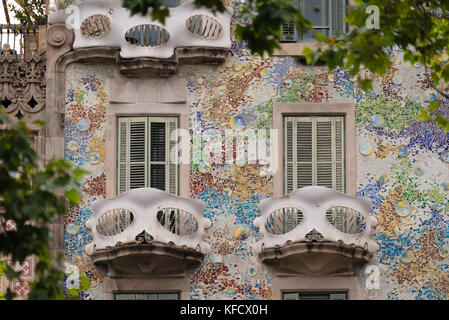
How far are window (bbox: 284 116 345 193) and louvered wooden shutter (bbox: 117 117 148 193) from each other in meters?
2.65

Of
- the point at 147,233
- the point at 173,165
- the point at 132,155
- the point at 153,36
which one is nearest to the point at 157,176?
the point at 173,165

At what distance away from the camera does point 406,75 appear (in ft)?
97.2

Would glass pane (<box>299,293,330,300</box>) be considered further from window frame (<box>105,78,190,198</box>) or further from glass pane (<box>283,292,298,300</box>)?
window frame (<box>105,78,190,198</box>)

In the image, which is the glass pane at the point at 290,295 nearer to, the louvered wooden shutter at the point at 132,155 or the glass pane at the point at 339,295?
the glass pane at the point at 339,295

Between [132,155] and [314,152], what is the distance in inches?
134

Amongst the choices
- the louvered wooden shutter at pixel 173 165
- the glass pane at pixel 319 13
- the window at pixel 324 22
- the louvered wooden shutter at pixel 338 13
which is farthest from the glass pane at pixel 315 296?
the glass pane at pixel 319 13

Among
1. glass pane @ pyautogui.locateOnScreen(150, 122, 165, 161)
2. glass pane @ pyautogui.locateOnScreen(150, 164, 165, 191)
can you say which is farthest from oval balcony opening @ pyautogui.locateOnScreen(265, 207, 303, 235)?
glass pane @ pyautogui.locateOnScreen(150, 122, 165, 161)

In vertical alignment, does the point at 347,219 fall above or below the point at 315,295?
above

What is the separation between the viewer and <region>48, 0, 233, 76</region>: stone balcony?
2947 cm

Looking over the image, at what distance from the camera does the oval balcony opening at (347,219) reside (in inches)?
1120

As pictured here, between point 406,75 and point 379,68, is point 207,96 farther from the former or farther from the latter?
point 379,68

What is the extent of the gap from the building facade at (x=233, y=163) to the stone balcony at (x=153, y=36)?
3 centimetres

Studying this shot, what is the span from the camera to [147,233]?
28.0 metres

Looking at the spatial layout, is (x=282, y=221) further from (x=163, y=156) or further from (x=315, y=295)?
(x=163, y=156)
